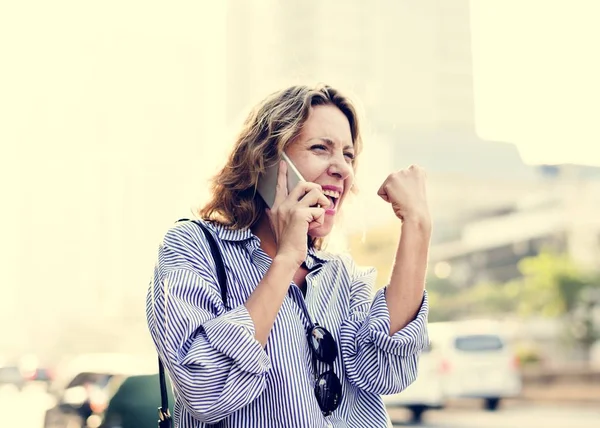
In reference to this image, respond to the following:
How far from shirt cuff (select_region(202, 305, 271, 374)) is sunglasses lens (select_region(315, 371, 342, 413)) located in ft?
0.63

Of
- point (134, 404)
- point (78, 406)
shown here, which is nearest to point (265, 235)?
point (134, 404)

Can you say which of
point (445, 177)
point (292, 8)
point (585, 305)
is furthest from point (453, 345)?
point (292, 8)

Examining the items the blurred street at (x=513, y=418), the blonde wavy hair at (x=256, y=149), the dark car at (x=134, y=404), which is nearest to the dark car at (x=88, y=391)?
the dark car at (x=134, y=404)

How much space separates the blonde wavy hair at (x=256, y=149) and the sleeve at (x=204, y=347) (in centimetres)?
29

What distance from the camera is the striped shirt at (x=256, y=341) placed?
1680 mm

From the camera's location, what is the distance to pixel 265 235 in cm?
206

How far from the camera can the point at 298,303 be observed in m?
1.92

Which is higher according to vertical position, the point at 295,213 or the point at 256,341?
the point at 295,213

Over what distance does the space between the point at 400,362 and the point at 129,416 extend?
3190 mm

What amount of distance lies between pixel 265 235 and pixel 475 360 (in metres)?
13.1

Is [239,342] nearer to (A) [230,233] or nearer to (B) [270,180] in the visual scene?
(A) [230,233]

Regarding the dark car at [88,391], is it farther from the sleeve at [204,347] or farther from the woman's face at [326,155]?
the sleeve at [204,347]

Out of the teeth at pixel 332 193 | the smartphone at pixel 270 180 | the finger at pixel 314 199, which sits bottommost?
the finger at pixel 314 199

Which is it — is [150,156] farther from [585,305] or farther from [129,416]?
[129,416]
